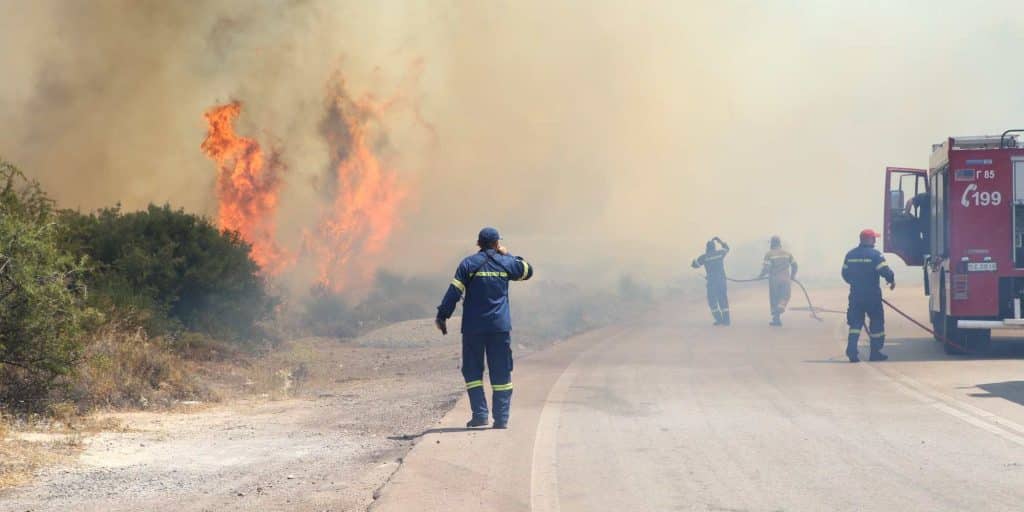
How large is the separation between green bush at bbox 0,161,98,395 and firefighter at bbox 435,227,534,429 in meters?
4.14

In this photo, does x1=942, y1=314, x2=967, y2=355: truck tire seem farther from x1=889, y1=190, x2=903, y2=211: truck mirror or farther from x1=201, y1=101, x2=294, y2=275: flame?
x1=201, y1=101, x2=294, y2=275: flame

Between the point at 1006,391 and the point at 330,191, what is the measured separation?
1954 cm

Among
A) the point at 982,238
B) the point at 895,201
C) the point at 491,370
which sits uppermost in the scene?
the point at 895,201

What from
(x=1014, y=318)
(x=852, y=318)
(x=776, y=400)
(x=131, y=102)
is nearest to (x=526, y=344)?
(x=852, y=318)

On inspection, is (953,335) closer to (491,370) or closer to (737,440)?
(737,440)

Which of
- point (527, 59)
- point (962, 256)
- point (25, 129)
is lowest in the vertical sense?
point (962, 256)

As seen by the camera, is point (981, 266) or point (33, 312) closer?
point (33, 312)

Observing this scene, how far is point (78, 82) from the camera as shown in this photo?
3562 cm

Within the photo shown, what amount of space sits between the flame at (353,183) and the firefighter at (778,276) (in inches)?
395

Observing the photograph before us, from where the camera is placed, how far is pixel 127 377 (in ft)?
44.5

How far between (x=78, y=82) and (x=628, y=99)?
2295 cm

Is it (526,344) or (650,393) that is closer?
(650,393)

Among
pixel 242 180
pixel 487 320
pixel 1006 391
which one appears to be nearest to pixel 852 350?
Answer: pixel 1006 391

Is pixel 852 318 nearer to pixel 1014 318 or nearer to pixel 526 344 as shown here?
pixel 1014 318
